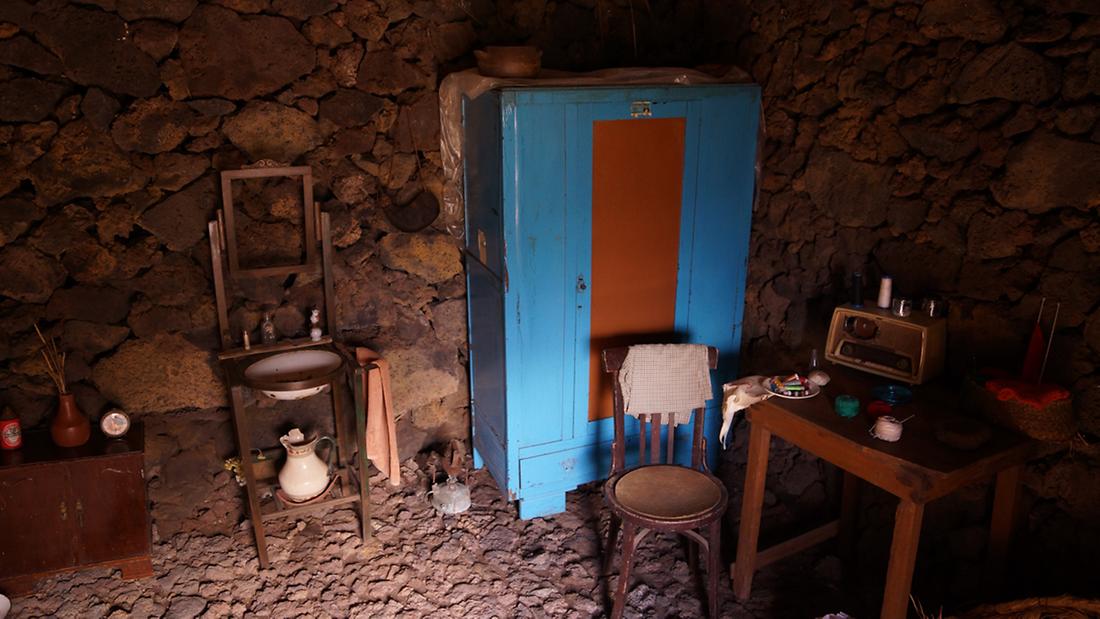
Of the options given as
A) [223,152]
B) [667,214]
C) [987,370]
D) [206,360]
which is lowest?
[206,360]

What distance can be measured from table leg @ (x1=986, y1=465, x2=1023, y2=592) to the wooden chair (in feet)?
2.85

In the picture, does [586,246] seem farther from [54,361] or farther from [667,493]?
[54,361]

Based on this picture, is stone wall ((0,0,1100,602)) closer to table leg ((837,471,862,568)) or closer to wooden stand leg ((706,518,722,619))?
table leg ((837,471,862,568))

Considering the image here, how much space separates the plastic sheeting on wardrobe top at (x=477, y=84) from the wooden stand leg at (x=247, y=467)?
1.21 meters

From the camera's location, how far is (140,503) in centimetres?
316

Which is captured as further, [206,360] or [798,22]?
[206,360]

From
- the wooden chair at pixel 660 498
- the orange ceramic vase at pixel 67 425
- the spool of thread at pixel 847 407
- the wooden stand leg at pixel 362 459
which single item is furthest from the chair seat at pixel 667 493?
the orange ceramic vase at pixel 67 425

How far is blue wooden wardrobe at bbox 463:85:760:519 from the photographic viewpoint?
3.11 meters

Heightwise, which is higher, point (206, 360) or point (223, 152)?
point (223, 152)

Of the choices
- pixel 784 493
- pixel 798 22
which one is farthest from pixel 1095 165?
pixel 784 493

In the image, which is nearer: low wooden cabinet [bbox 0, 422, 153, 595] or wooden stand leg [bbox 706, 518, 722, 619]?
wooden stand leg [bbox 706, 518, 722, 619]

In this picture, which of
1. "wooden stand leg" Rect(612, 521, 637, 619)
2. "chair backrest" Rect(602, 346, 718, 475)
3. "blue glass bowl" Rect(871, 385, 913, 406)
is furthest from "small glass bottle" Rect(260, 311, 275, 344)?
"blue glass bowl" Rect(871, 385, 913, 406)

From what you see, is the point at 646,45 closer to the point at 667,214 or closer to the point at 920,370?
the point at 667,214

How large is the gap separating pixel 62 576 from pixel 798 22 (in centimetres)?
376
